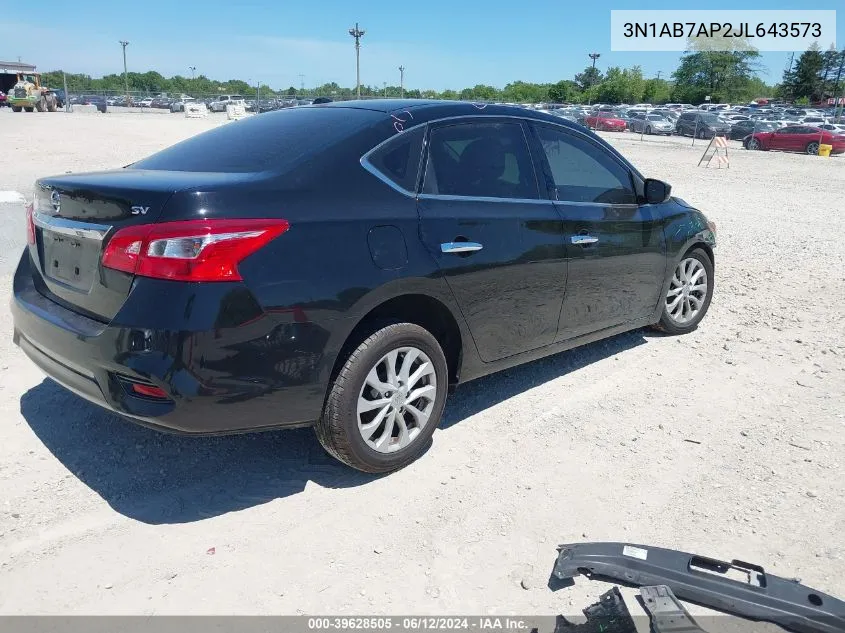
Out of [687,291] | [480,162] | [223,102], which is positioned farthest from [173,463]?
[223,102]

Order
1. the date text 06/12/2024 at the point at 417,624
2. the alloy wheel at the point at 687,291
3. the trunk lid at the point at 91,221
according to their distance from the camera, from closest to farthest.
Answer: the date text 06/12/2024 at the point at 417,624 → the trunk lid at the point at 91,221 → the alloy wheel at the point at 687,291

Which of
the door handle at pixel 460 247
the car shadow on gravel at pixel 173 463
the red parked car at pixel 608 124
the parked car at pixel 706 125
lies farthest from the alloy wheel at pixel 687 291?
the red parked car at pixel 608 124

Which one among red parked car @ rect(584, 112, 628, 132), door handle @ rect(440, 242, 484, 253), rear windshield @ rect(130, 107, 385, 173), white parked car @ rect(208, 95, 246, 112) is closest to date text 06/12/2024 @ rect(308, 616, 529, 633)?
door handle @ rect(440, 242, 484, 253)

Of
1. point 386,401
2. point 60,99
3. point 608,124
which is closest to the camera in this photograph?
point 386,401

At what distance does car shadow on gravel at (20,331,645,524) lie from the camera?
3.15 metres

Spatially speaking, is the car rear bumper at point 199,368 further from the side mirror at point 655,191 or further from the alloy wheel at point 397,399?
the side mirror at point 655,191

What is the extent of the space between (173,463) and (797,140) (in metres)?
36.1

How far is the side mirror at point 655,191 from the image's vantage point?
4793 millimetres

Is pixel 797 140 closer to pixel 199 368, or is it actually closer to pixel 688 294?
pixel 688 294

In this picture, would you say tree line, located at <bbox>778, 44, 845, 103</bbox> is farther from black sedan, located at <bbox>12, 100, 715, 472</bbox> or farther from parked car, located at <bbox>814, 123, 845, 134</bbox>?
black sedan, located at <bbox>12, 100, 715, 472</bbox>

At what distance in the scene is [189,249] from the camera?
265 centimetres

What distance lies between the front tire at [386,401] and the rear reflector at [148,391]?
70cm

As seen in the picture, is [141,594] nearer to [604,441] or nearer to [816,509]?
[604,441]

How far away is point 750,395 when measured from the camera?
4527 millimetres
